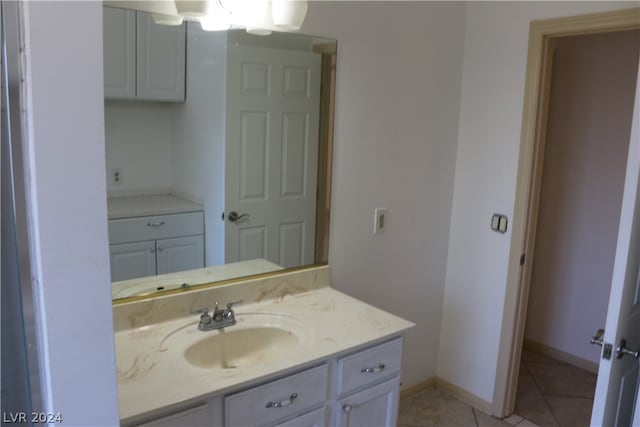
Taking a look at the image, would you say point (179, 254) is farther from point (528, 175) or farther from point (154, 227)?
point (528, 175)

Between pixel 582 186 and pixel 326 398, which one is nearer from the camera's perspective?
pixel 326 398

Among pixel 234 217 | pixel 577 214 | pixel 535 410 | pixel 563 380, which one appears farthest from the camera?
pixel 577 214

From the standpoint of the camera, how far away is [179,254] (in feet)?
6.34

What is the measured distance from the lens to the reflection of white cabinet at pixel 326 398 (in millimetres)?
1480

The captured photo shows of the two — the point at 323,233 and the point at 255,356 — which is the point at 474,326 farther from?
the point at 255,356

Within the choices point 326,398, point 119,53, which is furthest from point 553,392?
point 119,53

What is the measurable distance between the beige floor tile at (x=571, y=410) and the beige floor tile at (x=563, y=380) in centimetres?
6

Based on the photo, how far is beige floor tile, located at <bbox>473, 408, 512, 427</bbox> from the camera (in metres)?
2.74

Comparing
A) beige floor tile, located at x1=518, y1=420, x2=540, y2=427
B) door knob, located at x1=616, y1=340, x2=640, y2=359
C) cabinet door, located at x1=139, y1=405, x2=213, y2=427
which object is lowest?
beige floor tile, located at x1=518, y1=420, x2=540, y2=427

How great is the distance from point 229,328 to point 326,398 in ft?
1.36

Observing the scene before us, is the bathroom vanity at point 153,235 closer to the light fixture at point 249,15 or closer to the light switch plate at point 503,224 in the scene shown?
the light fixture at point 249,15

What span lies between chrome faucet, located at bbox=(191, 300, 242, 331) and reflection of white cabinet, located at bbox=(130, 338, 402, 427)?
372 mm

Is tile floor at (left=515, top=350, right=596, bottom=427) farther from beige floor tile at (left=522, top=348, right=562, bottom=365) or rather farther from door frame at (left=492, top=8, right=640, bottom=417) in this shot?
door frame at (left=492, top=8, right=640, bottom=417)

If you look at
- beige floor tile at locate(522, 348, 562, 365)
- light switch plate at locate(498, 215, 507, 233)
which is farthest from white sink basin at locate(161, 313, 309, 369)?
beige floor tile at locate(522, 348, 562, 365)
